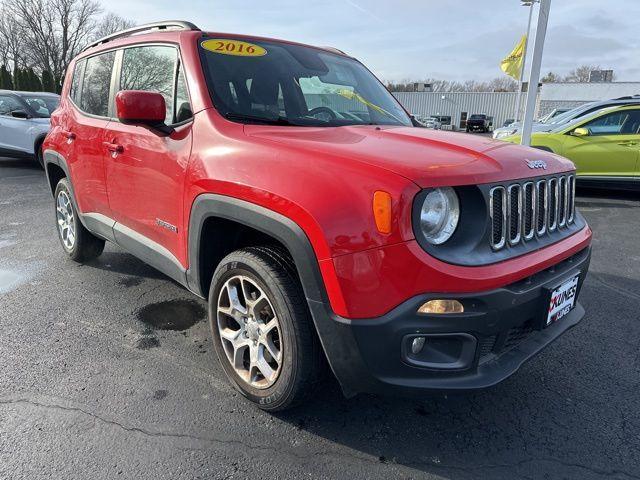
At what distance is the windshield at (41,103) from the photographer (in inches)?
411

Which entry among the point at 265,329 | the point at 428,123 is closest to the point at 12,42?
the point at 428,123

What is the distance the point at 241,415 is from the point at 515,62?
2224 centimetres

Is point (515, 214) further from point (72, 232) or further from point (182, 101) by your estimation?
point (72, 232)

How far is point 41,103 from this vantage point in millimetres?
10688

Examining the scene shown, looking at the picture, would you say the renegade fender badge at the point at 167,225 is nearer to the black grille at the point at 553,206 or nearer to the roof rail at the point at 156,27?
the roof rail at the point at 156,27

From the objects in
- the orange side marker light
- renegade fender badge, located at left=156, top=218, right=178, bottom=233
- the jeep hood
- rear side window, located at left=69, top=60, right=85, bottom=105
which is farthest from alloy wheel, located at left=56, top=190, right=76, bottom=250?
the orange side marker light

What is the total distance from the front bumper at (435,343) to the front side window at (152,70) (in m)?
1.79

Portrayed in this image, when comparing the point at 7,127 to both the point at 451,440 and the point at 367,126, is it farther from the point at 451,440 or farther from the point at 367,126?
the point at 451,440

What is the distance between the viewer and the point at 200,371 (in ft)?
9.38

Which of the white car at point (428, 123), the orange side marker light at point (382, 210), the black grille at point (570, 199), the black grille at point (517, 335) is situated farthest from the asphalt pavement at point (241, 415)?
the white car at point (428, 123)

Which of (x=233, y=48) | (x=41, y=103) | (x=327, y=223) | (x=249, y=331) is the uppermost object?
(x=233, y=48)

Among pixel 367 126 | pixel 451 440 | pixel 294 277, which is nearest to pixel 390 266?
pixel 294 277

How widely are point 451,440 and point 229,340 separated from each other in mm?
1228

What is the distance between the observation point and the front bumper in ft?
6.17
